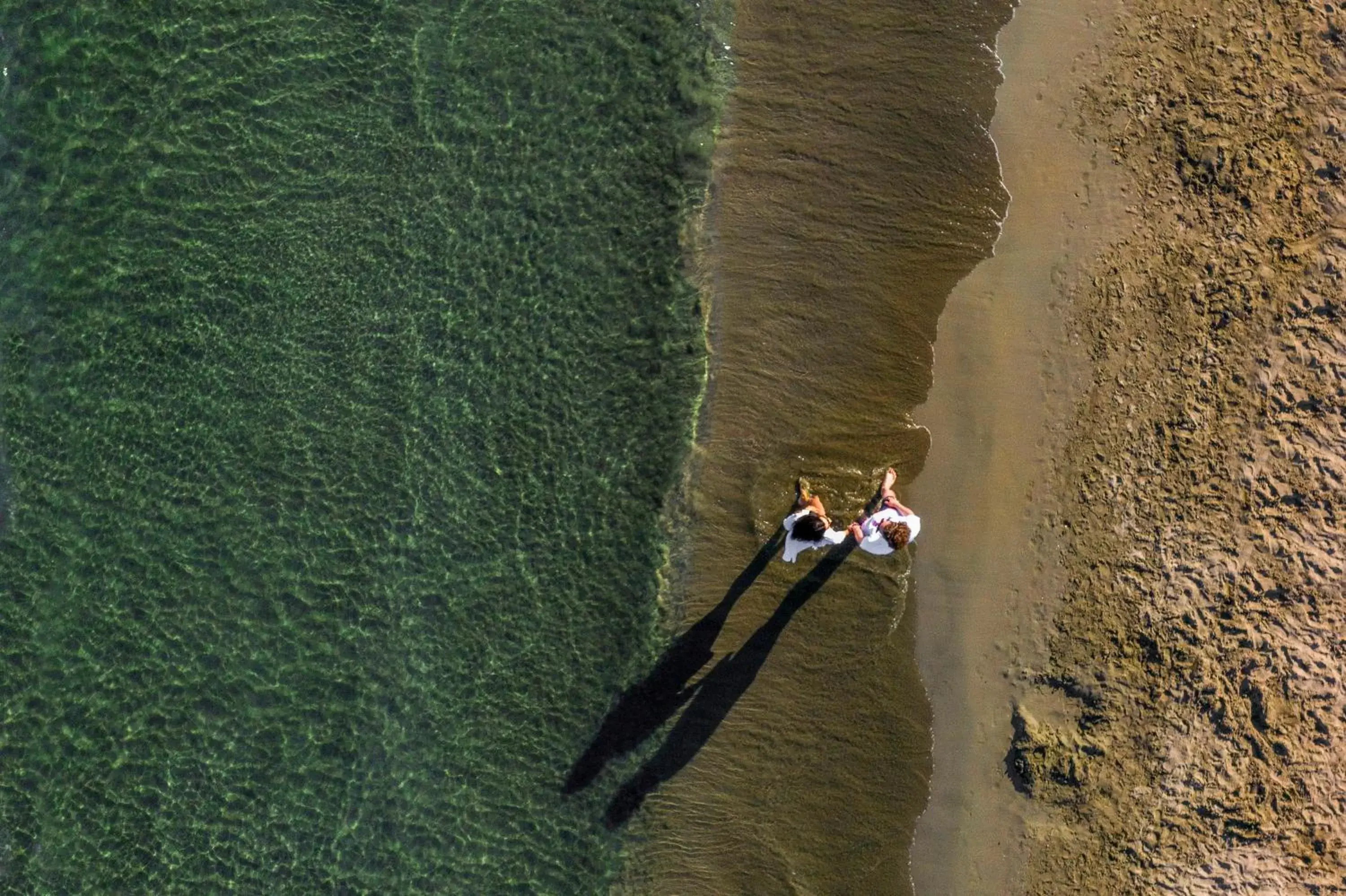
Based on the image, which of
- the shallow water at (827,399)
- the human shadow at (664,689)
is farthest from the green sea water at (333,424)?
the shallow water at (827,399)

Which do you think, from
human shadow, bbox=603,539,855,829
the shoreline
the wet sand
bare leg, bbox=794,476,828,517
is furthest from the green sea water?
the wet sand

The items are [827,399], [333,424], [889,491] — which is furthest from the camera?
[333,424]

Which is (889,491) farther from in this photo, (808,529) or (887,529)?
(808,529)

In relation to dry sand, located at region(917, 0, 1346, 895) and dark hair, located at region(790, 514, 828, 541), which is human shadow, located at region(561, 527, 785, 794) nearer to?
dark hair, located at region(790, 514, 828, 541)

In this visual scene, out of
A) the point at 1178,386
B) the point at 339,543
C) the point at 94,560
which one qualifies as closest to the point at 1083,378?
the point at 1178,386

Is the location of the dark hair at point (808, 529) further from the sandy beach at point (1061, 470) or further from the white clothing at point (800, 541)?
the sandy beach at point (1061, 470)

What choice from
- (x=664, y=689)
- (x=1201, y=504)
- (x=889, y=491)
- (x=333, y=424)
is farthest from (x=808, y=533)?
(x=333, y=424)
